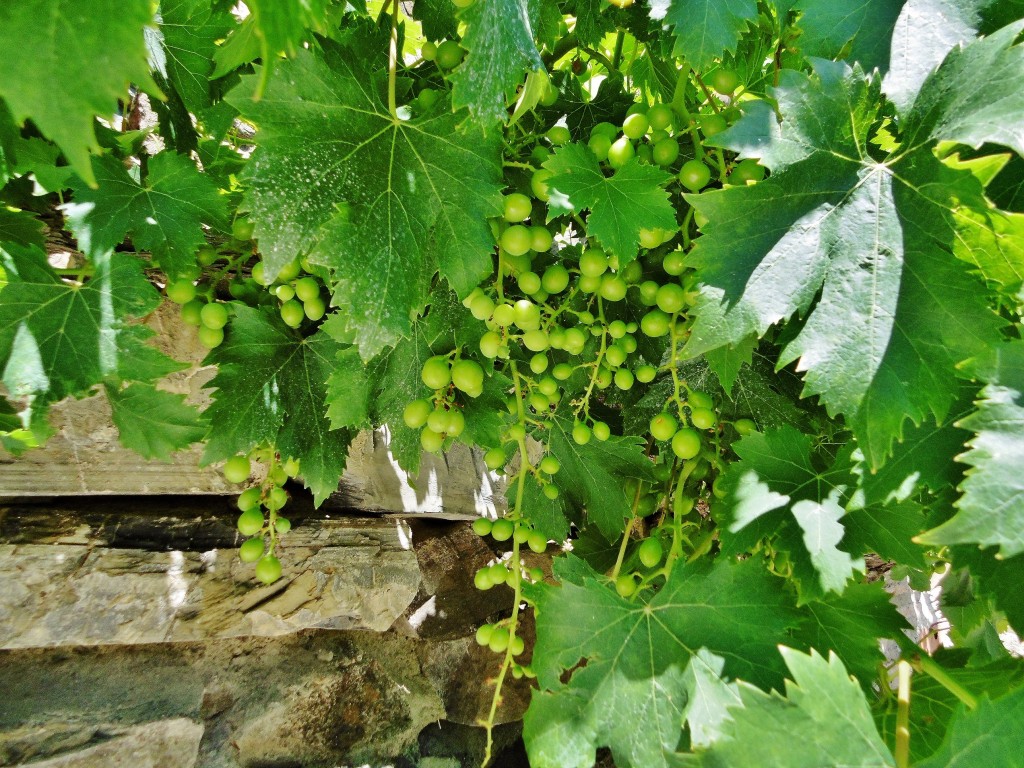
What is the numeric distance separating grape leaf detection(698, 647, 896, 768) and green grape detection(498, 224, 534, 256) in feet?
2.11

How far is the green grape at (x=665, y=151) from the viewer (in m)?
0.99

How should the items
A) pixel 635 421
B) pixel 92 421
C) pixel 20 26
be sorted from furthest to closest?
pixel 635 421 → pixel 92 421 → pixel 20 26

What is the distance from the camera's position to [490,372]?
3.70 ft

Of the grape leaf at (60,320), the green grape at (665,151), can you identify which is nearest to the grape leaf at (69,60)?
the grape leaf at (60,320)

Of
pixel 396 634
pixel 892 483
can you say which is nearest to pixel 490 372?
pixel 892 483

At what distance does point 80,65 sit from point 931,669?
1.26 meters

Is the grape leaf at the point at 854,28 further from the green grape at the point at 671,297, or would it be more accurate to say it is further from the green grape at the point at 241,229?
the green grape at the point at 241,229

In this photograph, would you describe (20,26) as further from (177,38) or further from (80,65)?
(177,38)

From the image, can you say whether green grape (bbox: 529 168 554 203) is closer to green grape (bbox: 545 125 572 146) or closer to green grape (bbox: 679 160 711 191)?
green grape (bbox: 545 125 572 146)

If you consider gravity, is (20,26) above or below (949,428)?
above

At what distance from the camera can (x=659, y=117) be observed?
3.29 feet

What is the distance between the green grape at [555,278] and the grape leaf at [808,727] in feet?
2.06

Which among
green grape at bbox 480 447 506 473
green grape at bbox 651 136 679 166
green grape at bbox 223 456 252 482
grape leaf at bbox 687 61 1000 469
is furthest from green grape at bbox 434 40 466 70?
green grape at bbox 223 456 252 482

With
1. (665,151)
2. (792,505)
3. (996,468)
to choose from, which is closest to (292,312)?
(665,151)
